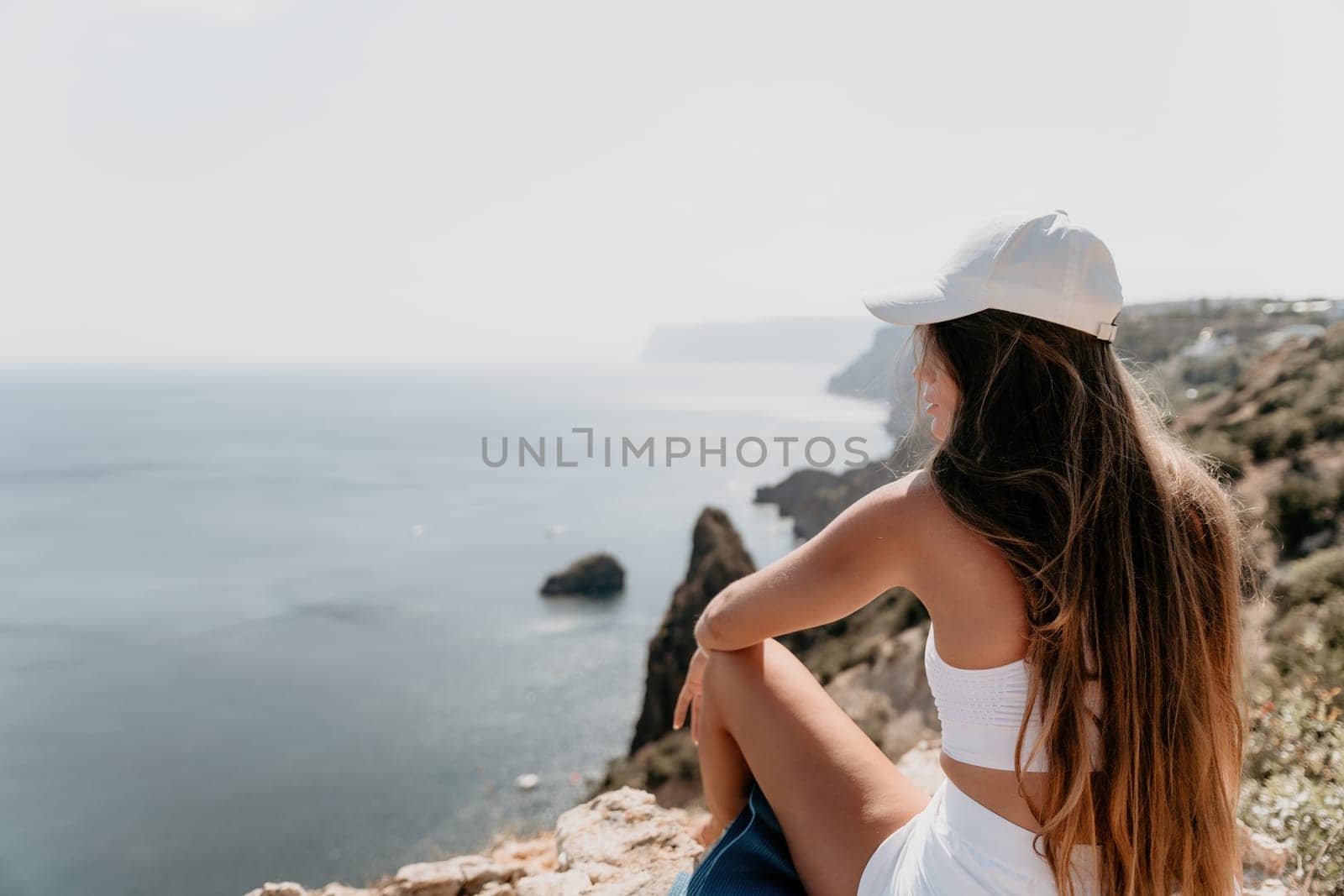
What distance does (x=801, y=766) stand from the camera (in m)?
1.56

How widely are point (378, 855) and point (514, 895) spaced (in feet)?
63.2

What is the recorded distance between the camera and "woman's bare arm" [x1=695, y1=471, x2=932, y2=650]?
1.18 m

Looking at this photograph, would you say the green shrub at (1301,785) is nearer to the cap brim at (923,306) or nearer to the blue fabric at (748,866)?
the blue fabric at (748,866)

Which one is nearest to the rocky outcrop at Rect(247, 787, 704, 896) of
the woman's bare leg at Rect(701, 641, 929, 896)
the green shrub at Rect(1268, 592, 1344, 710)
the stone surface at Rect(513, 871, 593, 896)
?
the stone surface at Rect(513, 871, 593, 896)

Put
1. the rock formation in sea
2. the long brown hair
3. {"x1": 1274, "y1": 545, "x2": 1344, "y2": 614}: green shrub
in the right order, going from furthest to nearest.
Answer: the rock formation in sea → {"x1": 1274, "y1": 545, "x2": 1344, "y2": 614}: green shrub → the long brown hair

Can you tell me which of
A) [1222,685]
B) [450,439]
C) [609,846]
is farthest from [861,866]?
[450,439]

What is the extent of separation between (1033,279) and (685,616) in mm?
18985

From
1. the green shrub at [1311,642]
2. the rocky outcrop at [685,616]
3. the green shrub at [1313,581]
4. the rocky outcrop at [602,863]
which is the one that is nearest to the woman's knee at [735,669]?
the rocky outcrop at [602,863]

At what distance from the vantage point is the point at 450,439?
87250mm

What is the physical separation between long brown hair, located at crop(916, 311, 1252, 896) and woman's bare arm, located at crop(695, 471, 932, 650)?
0.24ft

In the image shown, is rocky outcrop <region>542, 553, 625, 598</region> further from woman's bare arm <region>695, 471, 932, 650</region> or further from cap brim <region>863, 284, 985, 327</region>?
cap brim <region>863, 284, 985, 327</region>

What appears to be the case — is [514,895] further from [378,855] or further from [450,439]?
[450,439]

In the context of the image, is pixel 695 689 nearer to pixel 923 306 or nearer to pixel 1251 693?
pixel 923 306

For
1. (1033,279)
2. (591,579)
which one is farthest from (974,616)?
(591,579)
